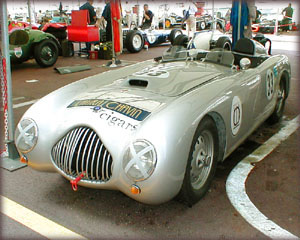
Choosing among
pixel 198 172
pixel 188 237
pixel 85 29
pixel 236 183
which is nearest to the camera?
pixel 188 237

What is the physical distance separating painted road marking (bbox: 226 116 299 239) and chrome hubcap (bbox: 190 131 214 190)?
0.28m

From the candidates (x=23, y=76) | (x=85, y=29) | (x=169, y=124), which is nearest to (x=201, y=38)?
(x=169, y=124)

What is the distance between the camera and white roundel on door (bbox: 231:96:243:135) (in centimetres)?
303

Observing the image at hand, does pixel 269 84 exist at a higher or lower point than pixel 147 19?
lower

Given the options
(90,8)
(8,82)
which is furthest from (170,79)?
(90,8)

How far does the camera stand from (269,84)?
3887 millimetres

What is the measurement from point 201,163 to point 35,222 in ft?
4.30

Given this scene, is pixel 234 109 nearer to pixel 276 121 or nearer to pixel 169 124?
pixel 169 124

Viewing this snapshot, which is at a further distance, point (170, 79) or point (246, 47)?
point (246, 47)

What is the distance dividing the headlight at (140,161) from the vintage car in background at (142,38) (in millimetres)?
9928

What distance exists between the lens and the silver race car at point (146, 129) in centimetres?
227

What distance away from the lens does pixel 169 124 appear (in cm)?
234

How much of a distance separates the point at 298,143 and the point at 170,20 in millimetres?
22180

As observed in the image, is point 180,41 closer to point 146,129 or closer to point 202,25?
point 146,129
